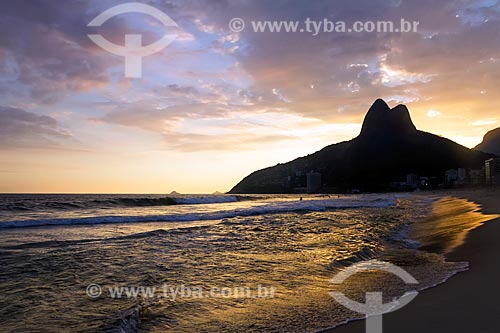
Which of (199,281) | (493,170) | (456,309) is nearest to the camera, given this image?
(456,309)

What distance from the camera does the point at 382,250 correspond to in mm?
12836

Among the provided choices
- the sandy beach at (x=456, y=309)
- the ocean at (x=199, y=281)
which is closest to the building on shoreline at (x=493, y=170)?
the ocean at (x=199, y=281)

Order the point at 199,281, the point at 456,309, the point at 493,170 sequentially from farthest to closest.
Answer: the point at 493,170 < the point at 199,281 < the point at 456,309

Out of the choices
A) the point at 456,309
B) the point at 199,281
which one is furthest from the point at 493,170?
the point at 456,309

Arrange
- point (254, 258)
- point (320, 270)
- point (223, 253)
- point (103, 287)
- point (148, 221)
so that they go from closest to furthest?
point (103, 287) → point (320, 270) → point (254, 258) → point (223, 253) → point (148, 221)

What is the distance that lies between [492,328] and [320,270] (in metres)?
5.34

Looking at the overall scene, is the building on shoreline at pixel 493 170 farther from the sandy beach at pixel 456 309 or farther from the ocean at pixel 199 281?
the sandy beach at pixel 456 309

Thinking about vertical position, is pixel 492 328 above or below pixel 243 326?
above

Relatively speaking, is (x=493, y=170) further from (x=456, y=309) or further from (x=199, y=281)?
(x=456, y=309)

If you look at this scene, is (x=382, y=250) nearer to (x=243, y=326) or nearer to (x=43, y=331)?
(x=243, y=326)

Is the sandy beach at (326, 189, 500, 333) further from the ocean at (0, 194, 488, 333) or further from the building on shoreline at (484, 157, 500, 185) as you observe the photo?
the building on shoreline at (484, 157, 500, 185)

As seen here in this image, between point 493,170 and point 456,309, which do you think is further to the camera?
point 493,170

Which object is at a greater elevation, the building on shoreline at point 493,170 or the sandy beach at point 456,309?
the building on shoreline at point 493,170

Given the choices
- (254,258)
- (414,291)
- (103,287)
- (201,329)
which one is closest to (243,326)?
(201,329)
